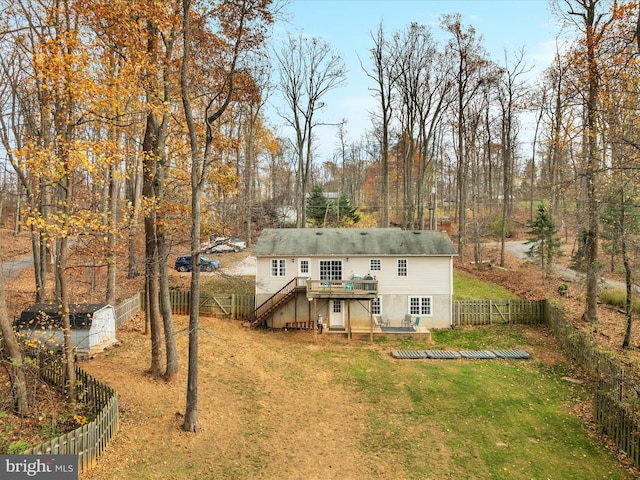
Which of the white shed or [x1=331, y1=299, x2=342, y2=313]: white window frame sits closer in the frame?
the white shed

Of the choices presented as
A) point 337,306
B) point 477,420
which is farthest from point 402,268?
point 477,420

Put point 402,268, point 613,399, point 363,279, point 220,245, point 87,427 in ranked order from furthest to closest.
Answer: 1. point 402,268
2. point 363,279
3. point 220,245
4. point 613,399
5. point 87,427

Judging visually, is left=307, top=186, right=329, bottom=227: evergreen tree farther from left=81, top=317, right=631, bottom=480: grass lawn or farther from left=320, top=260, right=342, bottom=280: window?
left=81, top=317, right=631, bottom=480: grass lawn

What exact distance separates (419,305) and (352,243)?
5.63 m

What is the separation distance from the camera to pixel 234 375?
16.0 m

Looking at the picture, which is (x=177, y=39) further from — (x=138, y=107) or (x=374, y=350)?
(x=374, y=350)

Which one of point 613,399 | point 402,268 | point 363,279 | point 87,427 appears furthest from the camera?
point 402,268

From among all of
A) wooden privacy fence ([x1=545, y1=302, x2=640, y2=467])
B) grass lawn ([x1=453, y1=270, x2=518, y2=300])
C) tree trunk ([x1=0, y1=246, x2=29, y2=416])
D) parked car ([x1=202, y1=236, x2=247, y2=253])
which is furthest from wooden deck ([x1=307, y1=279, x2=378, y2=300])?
tree trunk ([x1=0, y1=246, x2=29, y2=416])

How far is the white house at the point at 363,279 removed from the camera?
23.7m

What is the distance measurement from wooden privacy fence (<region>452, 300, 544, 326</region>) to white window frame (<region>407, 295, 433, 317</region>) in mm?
1445

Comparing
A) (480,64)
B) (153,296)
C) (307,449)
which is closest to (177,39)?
(153,296)

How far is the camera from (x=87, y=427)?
932 centimetres

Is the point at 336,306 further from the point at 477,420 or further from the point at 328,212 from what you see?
the point at 328,212

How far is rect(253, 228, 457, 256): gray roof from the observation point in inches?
937
